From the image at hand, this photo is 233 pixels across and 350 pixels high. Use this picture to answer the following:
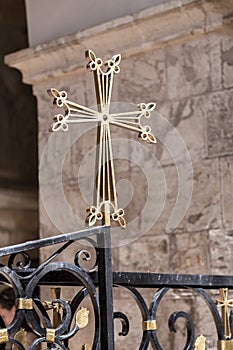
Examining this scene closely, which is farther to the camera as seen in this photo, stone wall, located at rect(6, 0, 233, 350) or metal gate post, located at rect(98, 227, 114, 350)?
stone wall, located at rect(6, 0, 233, 350)

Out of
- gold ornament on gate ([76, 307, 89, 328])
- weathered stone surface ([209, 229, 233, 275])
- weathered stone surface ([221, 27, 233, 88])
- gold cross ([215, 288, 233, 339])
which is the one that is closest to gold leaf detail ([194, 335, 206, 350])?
gold cross ([215, 288, 233, 339])

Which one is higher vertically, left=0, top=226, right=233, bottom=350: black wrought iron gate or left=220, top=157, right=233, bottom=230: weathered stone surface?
left=220, top=157, right=233, bottom=230: weathered stone surface

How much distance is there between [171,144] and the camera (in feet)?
14.1

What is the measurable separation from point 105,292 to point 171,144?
1902mm

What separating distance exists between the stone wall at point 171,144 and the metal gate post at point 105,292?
162 centimetres

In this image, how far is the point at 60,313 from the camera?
9.50 feet

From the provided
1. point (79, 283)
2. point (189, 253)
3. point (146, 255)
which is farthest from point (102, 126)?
point (146, 255)

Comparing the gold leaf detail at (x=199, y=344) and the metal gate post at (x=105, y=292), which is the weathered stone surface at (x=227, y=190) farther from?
the metal gate post at (x=105, y=292)

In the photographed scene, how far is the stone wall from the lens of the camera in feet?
13.5

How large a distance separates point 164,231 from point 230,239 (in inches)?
14.1

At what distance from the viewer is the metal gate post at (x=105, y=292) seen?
2436 millimetres

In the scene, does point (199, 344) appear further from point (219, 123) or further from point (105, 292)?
point (219, 123)

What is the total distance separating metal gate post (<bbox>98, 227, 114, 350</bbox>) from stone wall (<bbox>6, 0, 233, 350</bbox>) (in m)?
1.62

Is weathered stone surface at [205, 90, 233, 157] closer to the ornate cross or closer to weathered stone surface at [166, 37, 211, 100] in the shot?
weathered stone surface at [166, 37, 211, 100]
